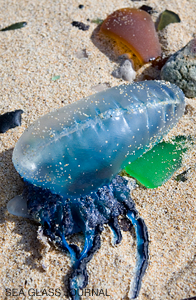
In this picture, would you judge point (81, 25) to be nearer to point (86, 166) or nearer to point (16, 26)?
point (16, 26)

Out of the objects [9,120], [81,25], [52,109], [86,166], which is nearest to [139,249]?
[86,166]

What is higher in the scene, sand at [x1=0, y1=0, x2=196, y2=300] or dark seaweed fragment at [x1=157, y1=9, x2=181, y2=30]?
dark seaweed fragment at [x1=157, y1=9, x2=181, y2=30]

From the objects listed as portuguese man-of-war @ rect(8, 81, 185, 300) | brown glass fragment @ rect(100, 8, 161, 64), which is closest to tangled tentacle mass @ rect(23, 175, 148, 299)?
portuguese man-of-war @ rect(8, 81, 185, 300)

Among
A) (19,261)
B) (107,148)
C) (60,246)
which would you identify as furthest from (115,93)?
(19,261)

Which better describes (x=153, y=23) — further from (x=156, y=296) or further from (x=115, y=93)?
(x=156, y=296)

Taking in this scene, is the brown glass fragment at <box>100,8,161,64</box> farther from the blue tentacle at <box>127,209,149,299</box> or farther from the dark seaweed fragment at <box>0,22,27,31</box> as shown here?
the blue tentacle at <box>127,209,149,299</box>
